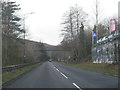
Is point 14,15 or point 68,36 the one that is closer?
point 14,15

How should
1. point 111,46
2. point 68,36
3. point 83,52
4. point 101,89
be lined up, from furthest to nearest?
1. point 83,52
2. point 68,36
3. point 111,46
4. point 101,89

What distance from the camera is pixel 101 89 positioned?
1240cm

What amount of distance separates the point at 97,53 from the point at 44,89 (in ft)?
157

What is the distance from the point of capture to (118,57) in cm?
4150

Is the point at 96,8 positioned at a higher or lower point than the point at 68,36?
higher

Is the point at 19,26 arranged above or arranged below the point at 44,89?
above

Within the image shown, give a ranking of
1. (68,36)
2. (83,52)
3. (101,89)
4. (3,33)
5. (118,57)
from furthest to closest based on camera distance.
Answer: (83,52) → (68,36) → (118,57) → (3,33) → (101,89)

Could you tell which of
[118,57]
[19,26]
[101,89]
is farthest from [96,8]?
[101,89]

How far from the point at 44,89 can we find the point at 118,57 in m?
30.5

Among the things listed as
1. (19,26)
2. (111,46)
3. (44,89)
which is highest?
(19,26)

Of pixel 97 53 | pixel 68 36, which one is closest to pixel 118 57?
pixel 97 53

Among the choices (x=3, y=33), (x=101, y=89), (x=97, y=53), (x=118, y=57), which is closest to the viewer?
(x=101, y=89)

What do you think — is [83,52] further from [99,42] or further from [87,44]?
[99,42]

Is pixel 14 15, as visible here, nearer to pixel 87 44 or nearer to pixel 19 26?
pixel 19 26
